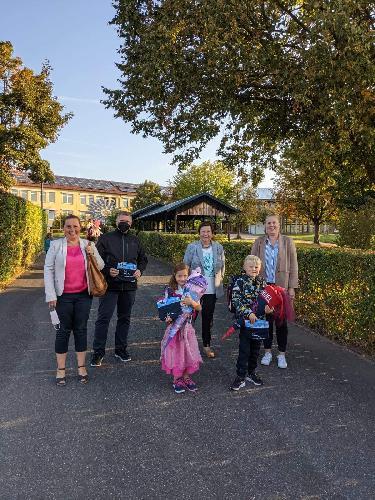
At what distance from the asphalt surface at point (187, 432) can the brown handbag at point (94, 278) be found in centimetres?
110

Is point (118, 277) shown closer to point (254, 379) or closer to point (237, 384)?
point (237, 384)

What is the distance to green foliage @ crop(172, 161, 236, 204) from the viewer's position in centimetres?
7519

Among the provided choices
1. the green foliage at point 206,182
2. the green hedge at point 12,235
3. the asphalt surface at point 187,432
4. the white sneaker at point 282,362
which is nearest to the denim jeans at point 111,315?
the asphalt surface at point 187,432

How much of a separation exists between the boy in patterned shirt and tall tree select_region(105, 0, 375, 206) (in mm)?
5542

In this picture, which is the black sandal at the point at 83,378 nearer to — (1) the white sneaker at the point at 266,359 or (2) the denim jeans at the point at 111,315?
(2) the denim jeans at the point at 111,315

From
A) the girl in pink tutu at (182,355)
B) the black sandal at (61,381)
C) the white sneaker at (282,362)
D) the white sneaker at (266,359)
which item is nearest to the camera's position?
the girl in pink tutu at (182,355)

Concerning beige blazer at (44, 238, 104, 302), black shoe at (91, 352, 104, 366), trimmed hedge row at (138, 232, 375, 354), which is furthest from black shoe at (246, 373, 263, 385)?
beige blazer at (44, 238, 104, 302)

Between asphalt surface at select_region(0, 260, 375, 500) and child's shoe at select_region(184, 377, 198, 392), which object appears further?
child's shoe at select_region(184, 377, 198, 392)

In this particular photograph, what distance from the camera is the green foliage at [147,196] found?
3177 inches

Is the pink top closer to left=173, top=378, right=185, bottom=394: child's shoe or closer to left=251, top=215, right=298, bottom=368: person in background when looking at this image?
left=173, top=378, right=185, bottom=394: child's shoe

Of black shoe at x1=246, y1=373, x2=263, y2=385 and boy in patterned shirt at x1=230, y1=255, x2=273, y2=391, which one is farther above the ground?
boy in patterned shirt at x1=230, y1=255, x2=273, y2=391

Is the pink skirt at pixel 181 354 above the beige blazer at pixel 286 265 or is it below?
below

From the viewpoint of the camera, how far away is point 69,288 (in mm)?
5242

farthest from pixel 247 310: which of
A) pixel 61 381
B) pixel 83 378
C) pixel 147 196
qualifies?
pixel 147 196
